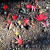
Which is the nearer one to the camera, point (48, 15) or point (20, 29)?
point (20, 29)

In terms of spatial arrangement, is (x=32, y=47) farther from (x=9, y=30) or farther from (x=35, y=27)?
(x=9, y=30)

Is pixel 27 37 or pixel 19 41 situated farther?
pixel 27 37

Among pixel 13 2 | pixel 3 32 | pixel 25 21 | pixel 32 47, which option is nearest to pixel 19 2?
pixel 13 2

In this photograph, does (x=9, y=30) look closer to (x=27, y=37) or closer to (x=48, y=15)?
(x=27, y=37)

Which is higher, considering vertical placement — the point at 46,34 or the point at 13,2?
the point at 13,2

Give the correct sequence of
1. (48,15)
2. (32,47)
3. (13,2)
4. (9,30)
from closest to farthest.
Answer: (32,47) < (9,30) < (48,15) < (13,2)

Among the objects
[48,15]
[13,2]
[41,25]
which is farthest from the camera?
[13,2]

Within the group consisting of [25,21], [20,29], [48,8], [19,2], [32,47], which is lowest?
[32,47]

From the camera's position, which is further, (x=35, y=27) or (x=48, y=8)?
(x=48, y=8)

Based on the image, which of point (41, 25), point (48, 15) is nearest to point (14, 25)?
point (41, 25)
